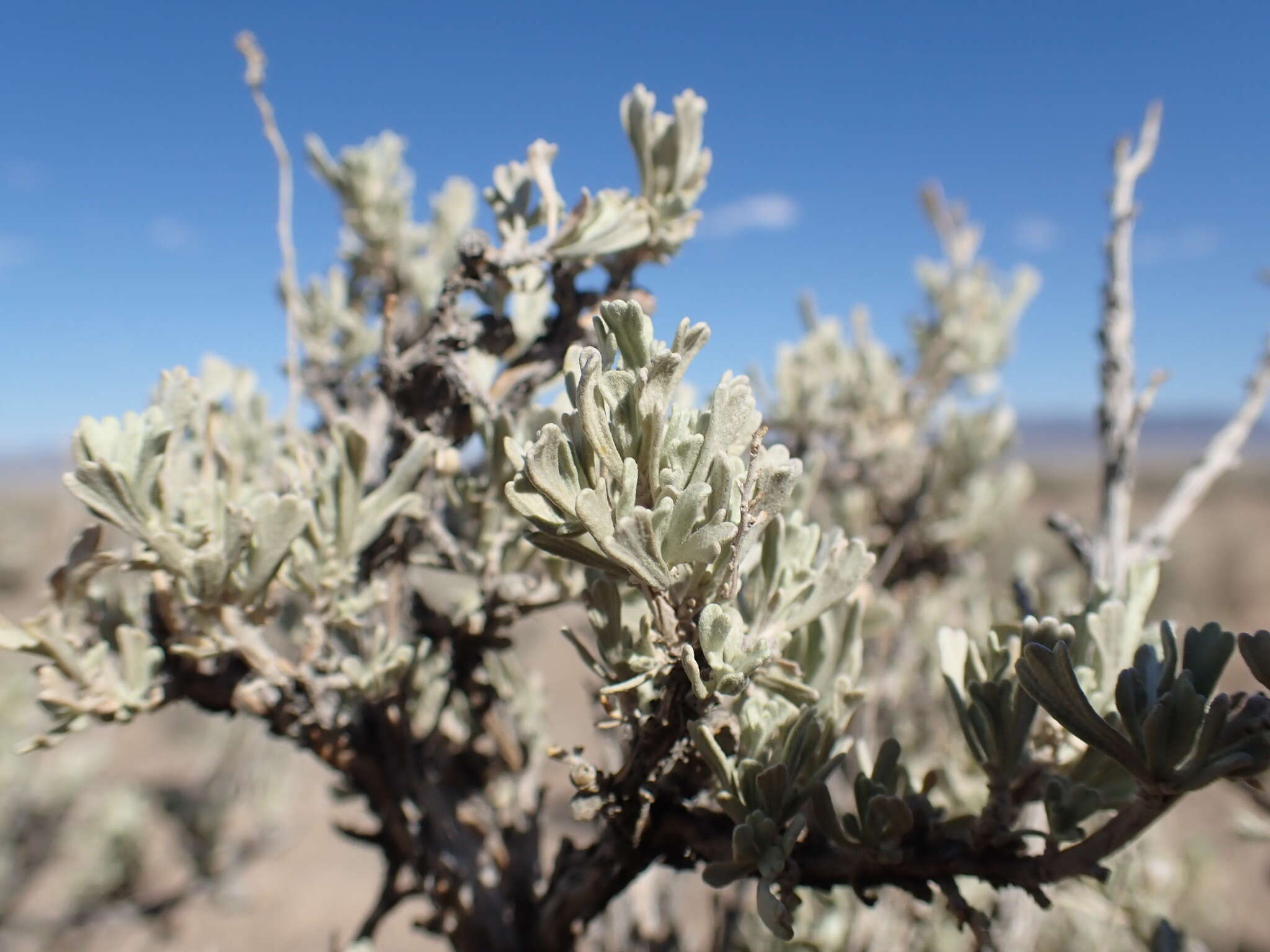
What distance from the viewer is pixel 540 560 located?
161 cm

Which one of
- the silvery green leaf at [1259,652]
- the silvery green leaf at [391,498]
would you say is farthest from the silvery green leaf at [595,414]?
the silvery green leaf at [1259,652]

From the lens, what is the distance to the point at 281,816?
6.00 m

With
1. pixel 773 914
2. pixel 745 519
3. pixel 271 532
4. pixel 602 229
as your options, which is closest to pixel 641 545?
pixel 745 519

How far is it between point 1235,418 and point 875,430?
1.65 m

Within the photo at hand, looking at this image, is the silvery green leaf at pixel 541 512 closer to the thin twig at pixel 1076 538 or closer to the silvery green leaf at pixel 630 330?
the silvery green leaf at pixel 630 330

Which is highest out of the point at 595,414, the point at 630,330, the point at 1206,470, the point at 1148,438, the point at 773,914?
the point at 1148,438

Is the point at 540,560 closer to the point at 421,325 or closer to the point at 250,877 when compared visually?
the point at 421,325

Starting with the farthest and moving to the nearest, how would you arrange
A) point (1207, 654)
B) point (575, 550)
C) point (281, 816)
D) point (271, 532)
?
point (281, 816) → point (271, 532) → point (575, 550) → point (1207, 654)

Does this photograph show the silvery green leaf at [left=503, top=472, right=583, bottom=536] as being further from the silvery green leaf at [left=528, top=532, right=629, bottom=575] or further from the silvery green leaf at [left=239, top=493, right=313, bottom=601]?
the silvery green leaf at [left=239, top=493, right=313, bottom=601]

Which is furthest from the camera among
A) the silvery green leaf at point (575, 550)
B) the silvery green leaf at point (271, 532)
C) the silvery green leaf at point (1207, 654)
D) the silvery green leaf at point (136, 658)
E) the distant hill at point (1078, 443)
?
the distant hill at point (1078, 443)

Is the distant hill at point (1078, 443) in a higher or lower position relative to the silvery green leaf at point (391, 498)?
higher

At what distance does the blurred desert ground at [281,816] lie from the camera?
214 inches

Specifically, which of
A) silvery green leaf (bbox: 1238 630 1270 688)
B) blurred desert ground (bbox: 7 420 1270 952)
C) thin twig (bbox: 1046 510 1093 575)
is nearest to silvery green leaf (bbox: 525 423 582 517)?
silvery green leaf (bbox: 1238 630 1270 688)

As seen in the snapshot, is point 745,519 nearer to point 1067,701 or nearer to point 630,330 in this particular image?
point 630,330
